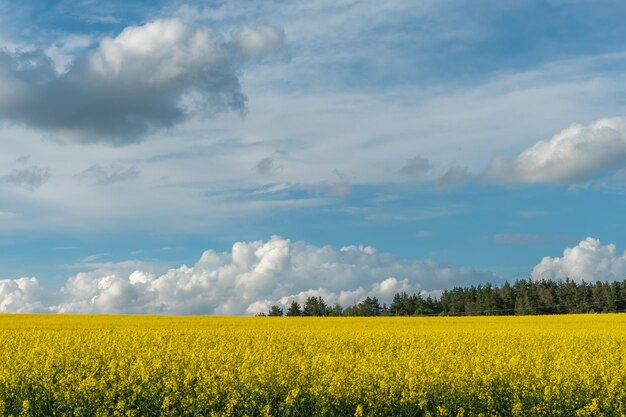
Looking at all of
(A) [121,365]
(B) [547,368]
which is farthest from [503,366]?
(A) [121,365]

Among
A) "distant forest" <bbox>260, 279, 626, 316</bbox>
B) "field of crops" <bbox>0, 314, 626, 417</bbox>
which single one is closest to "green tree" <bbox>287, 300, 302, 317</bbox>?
"distant forest" <bbox>260, 279, 626, 316</bbox>

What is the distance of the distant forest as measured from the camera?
124812 millimetres

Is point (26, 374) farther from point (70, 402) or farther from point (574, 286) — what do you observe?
point (574, 286)

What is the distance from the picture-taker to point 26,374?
15.6m

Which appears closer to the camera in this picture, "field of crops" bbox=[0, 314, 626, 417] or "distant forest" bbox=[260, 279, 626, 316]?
"field of crops" bbox=[0, 314, 626, 417]

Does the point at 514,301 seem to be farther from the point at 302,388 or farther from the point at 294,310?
the point at 302,388

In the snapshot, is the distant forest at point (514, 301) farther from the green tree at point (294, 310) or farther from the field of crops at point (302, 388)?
the field of crops at point (302, 388)

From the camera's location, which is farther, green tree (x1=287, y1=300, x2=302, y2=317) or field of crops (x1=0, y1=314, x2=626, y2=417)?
green tree (x1=287, y1=300, x2=302, y2=317)

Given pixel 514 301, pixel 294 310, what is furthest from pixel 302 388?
pixel 514 301

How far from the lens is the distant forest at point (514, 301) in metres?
125

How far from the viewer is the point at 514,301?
5094 inches

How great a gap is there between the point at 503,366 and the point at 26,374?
Answer: 11.6m

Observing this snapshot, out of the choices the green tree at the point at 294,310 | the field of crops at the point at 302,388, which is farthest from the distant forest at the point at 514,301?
the field of crops at the point at 302,388

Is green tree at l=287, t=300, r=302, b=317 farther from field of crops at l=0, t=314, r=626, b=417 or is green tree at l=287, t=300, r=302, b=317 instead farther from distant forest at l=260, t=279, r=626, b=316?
field of crops at l=0, t=314, r=626, b=417
